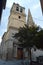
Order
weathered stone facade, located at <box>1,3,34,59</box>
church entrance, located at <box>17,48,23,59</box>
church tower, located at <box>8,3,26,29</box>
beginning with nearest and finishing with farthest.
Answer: weathered stone facade, located at <box>1,3,34,59</box> < church entrance, located at <box>17,48,23,59</box> < church tower, located at <box>8,3,26,29</box>

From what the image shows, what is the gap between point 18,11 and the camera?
3450 cm

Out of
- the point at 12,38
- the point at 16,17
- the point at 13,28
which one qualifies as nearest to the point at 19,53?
the point at 12,38

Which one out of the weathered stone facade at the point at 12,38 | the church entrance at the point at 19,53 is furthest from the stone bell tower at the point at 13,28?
the church entrance at the point at 19,53

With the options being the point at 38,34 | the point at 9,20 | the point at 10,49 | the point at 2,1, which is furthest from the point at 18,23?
the point at 2,1

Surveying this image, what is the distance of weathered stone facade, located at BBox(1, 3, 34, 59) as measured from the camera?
97.1 feet

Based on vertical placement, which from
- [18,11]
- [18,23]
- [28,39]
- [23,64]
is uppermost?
[18,11]

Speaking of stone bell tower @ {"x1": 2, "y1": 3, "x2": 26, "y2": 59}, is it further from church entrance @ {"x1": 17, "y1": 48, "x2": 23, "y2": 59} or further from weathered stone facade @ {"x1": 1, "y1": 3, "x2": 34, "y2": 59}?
church entrance @ {"x1": 17, "y1": 48, "x2": 23, "y2": 59}

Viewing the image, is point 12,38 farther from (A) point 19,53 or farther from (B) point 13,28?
(A) point 19,53

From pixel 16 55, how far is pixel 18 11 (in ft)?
35.4

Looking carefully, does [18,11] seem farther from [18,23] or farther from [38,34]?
[38,34]

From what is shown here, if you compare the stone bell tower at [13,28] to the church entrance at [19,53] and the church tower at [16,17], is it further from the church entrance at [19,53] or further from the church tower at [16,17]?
the church entrance at [19,53]

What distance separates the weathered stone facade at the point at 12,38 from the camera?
2961cm

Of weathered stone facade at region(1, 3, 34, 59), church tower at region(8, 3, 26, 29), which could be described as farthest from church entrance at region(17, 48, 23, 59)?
church tower at region(8, 3, 26, 29)

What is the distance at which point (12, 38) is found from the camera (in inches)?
1202
